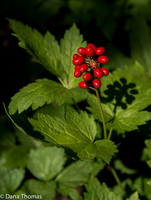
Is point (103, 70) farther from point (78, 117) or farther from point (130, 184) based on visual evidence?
point (130, 184)

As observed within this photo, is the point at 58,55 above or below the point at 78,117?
above

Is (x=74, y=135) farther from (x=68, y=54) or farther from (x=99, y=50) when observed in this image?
(x=68, y=54)

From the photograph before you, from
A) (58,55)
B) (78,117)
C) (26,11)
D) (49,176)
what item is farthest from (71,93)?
(26,11)

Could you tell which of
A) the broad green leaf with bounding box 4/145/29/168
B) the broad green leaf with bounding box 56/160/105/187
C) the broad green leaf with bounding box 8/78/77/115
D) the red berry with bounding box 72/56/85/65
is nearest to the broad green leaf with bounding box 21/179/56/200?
the broad green leaf with bounding box 56/160/105/187

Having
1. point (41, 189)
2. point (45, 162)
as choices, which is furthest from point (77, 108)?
point (41, 189)

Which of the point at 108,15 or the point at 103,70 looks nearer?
the point at 103,70

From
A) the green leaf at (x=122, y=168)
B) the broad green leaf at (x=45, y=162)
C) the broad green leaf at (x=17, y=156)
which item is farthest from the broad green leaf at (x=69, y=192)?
the green leaf at (x=122, y=168)

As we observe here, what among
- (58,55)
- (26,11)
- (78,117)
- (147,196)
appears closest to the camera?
(78,117)
